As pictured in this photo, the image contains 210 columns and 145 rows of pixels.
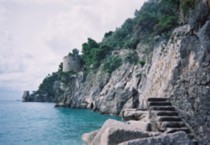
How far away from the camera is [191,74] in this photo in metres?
10.4

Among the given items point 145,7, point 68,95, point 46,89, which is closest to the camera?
point 68,95

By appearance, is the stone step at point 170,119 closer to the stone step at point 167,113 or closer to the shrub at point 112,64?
the stone step at point 167,113

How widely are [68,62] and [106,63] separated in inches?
1130

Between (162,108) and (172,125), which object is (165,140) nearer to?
(172,125)

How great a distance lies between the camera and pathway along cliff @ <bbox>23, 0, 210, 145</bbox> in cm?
1018

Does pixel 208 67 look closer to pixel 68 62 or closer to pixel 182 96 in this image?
pixel 182 96

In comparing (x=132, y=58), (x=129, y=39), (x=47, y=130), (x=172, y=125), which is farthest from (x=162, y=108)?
(x=129, y=39)

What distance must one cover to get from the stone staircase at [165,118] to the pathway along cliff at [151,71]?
157mm

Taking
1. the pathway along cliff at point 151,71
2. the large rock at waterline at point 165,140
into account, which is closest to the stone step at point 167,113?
the pathway along cliff at point 151,71

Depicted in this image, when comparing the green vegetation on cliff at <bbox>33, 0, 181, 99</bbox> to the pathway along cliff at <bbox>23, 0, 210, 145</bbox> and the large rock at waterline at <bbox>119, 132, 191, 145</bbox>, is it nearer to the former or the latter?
the pathway along cliff at <bbox>23, 0, 210, 145</bbox>

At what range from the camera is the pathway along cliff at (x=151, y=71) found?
10.2m

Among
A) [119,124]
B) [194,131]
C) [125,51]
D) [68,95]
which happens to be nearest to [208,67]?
[194,131]

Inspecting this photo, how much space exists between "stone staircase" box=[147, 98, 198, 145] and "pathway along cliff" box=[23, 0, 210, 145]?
0.16 m

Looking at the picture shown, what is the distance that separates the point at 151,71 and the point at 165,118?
29.4 metres
